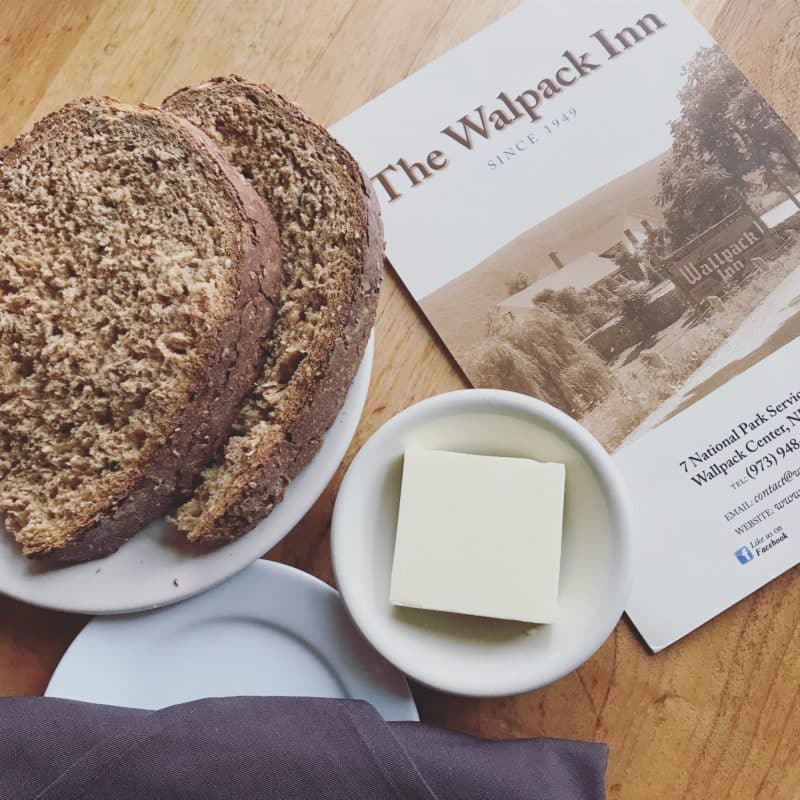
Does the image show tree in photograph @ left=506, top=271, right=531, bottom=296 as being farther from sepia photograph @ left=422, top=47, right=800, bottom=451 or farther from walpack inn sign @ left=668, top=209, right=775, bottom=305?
walpack inn sign @ left=668, top=209, right=775, bottom=305

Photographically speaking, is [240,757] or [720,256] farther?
[720,256]

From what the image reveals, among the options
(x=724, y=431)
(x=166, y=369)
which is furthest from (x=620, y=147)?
(x=166, y=369)

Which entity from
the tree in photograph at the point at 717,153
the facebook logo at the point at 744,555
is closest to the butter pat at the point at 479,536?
the facebook logo at the point at 744,555

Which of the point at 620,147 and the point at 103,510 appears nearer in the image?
the point at 103,510

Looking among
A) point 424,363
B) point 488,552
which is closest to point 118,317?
point 424,363

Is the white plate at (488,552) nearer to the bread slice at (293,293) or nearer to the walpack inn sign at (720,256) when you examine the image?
the bread slice at (293,293)

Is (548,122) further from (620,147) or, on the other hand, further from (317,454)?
(317,454)

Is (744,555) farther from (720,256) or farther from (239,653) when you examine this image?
(239,653)

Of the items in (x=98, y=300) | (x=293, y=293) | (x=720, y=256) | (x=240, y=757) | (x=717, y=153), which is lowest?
(x=240, y=757)
